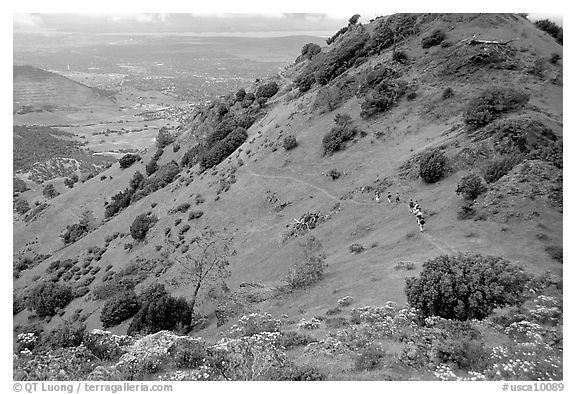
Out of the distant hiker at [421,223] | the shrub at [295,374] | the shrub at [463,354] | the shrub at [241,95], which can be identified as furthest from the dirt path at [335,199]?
the shrub at [241,95]

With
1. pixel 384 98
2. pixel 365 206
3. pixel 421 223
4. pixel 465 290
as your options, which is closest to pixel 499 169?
pixel 421 223

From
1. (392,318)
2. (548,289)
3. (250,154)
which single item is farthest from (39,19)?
(250,154)

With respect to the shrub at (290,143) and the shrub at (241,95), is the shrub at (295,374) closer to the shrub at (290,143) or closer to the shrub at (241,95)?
the shrub at (290,143)

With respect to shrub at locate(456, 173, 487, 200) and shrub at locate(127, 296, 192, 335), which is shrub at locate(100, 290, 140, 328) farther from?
shrub at locate(456, 173, 487, 200)

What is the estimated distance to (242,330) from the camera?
13727 mm

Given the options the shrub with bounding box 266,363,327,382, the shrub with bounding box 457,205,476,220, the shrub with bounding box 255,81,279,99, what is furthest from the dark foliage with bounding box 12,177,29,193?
the shrub with bounding box 266,363,327,382

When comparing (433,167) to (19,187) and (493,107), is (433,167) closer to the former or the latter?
(493,107)

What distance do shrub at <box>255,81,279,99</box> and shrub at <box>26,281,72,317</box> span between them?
36.4 meters

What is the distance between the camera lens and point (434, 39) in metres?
40.8

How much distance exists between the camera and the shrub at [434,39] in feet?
133

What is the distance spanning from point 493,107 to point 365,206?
10.7 metres

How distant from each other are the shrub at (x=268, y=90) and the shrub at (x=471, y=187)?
138 feet

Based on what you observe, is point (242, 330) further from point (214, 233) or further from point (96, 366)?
point (214, 233)

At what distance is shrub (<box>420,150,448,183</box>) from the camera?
A: 25.2 m
